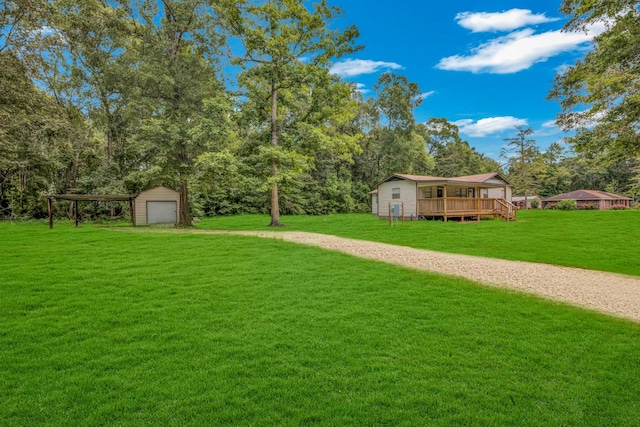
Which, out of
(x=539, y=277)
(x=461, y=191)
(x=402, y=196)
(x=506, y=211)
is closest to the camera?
(x=539, y=277)

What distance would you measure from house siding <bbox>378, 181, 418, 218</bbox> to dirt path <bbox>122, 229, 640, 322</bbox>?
12.8m

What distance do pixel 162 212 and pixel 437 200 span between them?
17247 mm

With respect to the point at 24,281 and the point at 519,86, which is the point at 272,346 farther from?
the point at 519,86

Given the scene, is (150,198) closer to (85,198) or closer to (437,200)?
(85,198)

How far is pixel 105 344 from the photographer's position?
148 inches

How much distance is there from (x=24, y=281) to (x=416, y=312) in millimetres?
7040

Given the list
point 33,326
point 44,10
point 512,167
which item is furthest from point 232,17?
point 512,167

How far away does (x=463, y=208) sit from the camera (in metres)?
21.3

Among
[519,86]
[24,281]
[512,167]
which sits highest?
→ [519,86]

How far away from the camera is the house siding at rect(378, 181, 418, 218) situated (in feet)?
73.9

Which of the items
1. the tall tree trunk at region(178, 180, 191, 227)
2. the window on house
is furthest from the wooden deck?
the tall tree trunk at region(178, 180, 191, 227)

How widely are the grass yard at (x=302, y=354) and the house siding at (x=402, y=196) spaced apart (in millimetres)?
16551

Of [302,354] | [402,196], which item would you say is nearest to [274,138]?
[402,196]

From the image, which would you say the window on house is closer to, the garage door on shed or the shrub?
the shrub
